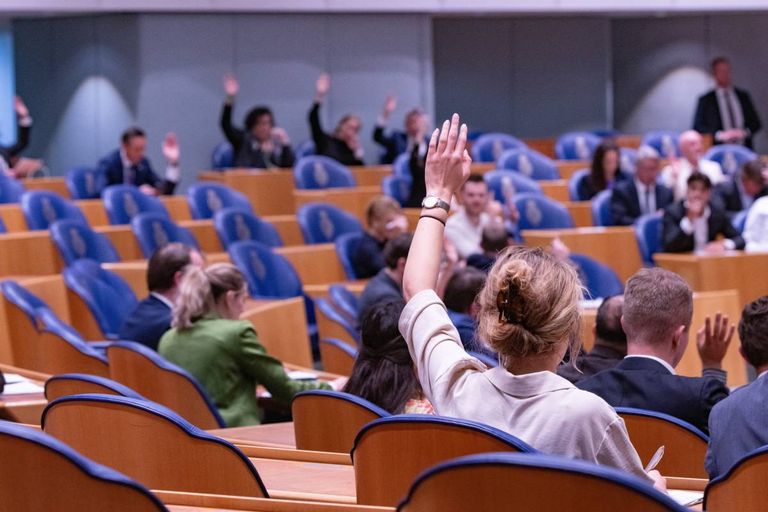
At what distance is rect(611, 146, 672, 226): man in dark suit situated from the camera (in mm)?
9750

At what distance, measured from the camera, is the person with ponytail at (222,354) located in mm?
4785

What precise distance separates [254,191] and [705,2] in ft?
23.8

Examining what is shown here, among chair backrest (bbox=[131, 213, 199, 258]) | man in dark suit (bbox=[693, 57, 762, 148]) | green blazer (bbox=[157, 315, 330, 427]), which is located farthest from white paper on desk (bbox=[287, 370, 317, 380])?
man in dark suit (bbox=[693, 57, 762, 148])

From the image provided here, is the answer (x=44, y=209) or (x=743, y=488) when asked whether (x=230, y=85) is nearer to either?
(x=44, y=209)

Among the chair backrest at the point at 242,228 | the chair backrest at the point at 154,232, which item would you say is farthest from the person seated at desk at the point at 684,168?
the chair backrest at the point at 154,232

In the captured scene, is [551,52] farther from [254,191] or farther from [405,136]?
[254,191]

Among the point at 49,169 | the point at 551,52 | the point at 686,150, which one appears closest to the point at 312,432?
the point at 686,150

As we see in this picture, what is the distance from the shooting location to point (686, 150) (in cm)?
1025

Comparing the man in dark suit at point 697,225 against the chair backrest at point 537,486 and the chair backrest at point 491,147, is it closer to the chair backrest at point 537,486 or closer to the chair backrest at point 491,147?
the chair backrest at point 491,147

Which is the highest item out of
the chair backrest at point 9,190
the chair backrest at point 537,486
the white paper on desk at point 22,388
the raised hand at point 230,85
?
the raised hand at point 230,85

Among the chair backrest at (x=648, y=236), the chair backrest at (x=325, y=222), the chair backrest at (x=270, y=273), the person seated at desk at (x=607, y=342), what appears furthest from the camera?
the chair backrest at (x=325, y=222)

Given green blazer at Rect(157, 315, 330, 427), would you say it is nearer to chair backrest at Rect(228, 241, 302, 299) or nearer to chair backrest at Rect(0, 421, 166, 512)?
chair backrest at Rect(0, 421, 166, 512)

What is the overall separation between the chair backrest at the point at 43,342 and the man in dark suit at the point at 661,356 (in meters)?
2.15

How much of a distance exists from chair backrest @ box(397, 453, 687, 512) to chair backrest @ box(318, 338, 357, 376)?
13.1 ft
